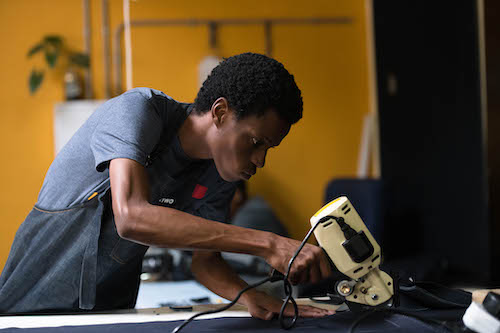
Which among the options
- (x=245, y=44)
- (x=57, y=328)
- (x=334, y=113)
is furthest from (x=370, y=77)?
(x=57, y=328)

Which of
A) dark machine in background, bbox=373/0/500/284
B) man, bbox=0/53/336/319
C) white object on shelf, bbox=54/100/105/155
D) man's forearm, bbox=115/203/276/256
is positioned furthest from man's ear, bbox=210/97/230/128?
white object on shelf, bbox=54/100/105/155

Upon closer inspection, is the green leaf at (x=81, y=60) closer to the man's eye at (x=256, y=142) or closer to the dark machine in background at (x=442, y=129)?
the dark machine in background at (x=442, y=129)

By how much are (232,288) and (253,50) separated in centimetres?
256

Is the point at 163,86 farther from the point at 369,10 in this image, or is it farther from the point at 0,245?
the point at 0,245

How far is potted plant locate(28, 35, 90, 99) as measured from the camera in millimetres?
3018

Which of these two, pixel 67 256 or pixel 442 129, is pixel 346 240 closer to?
pixel 67 256

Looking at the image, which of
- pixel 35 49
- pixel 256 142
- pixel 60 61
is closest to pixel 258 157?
pixel 256 142

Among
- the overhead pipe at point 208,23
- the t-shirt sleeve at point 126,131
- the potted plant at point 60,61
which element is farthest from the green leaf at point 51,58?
the t-shirt sleeve at point 126,131

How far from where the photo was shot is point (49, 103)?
319 centimetres

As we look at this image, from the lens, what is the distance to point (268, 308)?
0.96 metres

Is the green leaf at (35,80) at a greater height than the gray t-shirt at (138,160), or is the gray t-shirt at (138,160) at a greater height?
the green leaf at (35,80)

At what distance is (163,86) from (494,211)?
2.14 m

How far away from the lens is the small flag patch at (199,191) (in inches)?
42.6

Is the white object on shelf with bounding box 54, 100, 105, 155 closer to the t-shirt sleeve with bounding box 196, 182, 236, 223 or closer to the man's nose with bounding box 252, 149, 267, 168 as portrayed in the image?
the t-shirt sleeve with bounding box 196, 182, 236, 223
